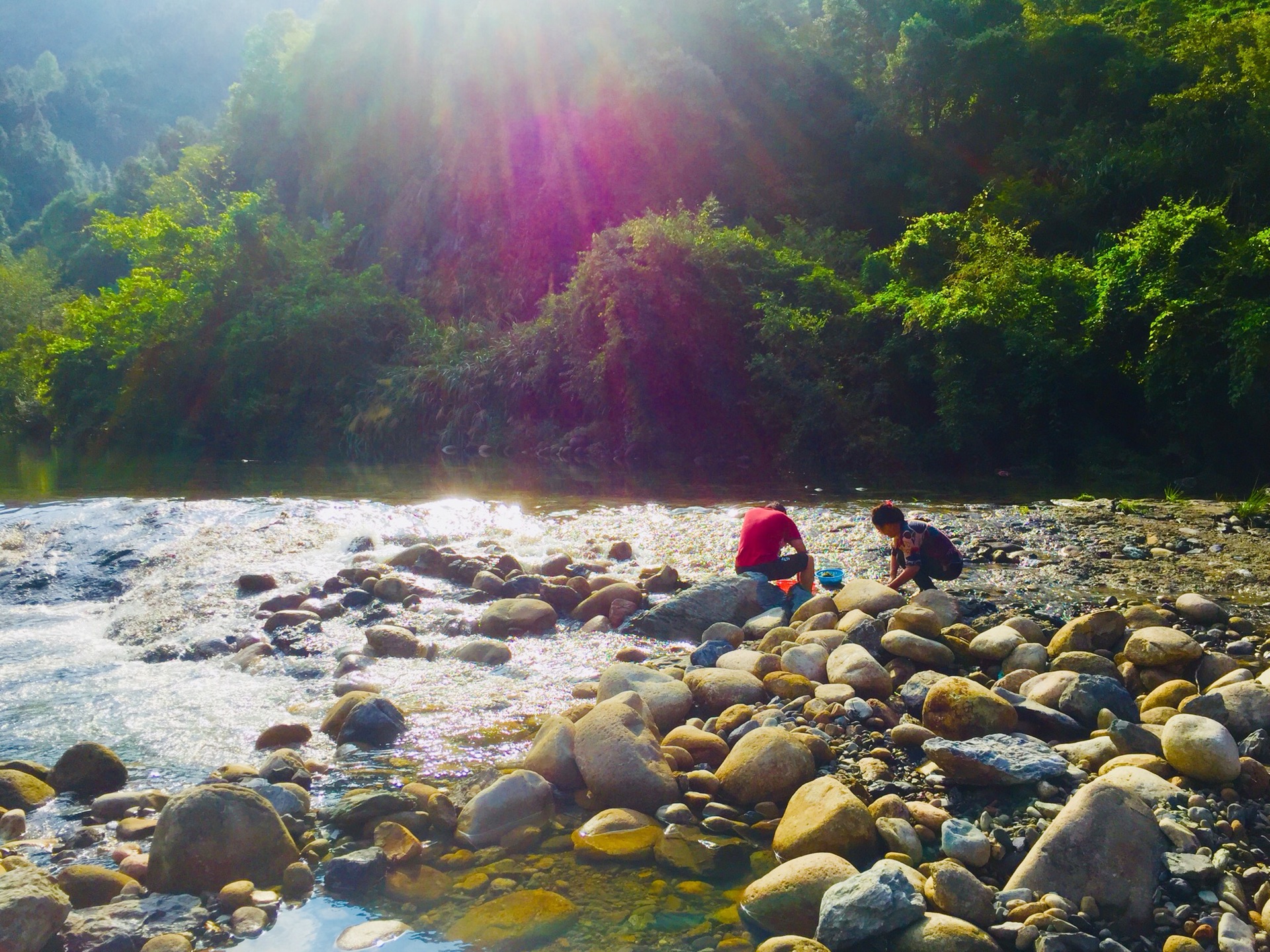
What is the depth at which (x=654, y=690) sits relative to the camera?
5.79 meters

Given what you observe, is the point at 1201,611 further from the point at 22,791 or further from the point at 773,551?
the point at 22,791

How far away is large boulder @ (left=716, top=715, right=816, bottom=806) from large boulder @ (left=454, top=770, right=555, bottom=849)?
3.13 ft

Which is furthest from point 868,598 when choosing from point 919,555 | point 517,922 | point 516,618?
point 517,922

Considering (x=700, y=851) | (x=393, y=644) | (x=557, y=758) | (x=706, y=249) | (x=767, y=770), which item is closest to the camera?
(x=700, y=851)

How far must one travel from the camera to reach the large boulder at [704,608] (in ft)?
26.1

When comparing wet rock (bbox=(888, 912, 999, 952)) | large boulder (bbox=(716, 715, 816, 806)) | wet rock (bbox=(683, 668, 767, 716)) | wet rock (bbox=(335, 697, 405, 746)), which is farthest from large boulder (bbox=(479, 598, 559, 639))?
wet rock (bbox=(888, 912, 999, 952))

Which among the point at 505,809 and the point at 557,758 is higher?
the point at 557,758

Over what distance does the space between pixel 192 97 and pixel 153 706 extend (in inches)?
5745

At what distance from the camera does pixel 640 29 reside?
126ft

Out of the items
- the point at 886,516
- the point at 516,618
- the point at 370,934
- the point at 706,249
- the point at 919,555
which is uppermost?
the point at 706,249

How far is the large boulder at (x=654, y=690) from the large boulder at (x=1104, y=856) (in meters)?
2.35

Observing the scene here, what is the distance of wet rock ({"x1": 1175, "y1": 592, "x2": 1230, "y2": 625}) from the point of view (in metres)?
6.67

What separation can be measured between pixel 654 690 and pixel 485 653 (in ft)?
6.76

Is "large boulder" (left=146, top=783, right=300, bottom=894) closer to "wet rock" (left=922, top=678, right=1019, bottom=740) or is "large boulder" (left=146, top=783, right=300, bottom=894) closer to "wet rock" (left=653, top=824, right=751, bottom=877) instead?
"wet rock" (left=653, top=824, right=751, bottom=877)
